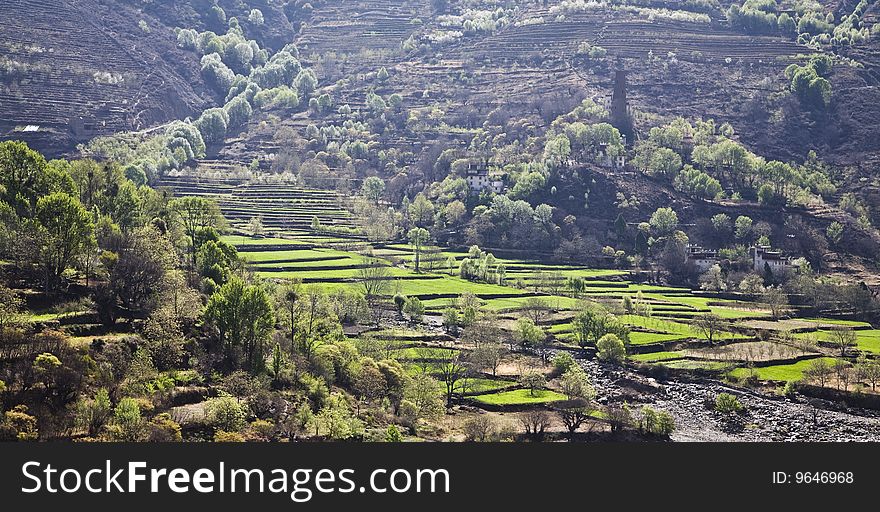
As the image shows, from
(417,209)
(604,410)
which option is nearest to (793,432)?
(604,410)

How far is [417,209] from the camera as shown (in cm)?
13600

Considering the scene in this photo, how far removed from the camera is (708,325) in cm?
9381

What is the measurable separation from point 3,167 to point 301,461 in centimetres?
4830

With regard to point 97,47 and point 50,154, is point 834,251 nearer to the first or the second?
point 50,154

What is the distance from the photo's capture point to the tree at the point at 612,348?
283 ft

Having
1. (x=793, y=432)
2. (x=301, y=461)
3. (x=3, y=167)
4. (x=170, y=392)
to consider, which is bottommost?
(x=793, y=432)

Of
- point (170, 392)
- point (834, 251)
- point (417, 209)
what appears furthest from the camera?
point (417, 209)

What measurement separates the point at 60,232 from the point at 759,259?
8144cm

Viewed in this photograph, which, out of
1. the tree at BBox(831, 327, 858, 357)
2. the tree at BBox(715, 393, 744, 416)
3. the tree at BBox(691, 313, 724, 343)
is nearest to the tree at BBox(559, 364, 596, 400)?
the tree at BBox(715, 393, 744, 416)

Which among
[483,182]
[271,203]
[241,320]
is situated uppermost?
[483,182]

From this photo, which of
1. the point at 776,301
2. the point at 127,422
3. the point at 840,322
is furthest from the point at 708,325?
the point at 127,422

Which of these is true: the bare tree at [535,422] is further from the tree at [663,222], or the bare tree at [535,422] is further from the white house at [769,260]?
the tree at [663,222]

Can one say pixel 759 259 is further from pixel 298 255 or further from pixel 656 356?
pixel 298 255

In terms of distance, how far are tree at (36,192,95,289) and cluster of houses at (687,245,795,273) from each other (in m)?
75.8
